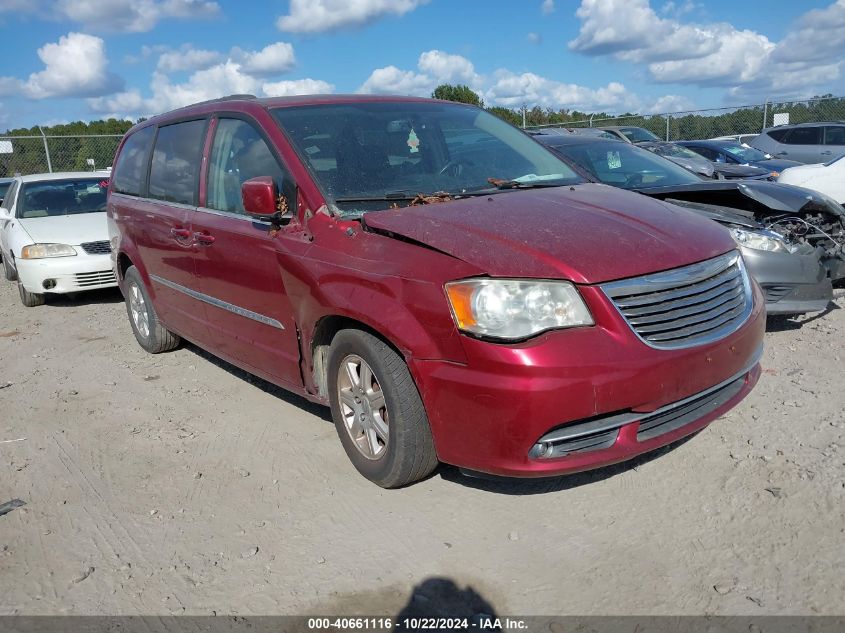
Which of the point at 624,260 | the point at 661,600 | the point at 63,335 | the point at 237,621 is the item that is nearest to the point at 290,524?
the point at 237,621

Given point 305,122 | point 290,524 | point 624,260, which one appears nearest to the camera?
point 624,260

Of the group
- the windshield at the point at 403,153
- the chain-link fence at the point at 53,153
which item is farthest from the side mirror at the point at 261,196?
the chain-link fence at the point at 53,153

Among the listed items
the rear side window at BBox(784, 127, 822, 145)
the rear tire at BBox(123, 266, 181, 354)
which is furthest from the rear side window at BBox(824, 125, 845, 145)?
the rear tire at BBox(123, 266, 181, 354)

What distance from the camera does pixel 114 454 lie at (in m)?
4.31

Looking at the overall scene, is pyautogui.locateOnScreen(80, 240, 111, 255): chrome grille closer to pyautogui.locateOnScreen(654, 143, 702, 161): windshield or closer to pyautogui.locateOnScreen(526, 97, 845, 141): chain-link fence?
pyautogui.locateOnScreen(654, 143, 702, 161): windshield

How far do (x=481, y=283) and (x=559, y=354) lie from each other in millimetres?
415

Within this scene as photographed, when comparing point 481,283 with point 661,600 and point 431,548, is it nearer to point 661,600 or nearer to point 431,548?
point 431,548

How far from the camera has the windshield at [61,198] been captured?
9.51 meters

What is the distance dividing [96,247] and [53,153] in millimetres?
14262

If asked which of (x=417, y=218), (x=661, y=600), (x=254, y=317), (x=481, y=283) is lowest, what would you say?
(x=661, y=600)

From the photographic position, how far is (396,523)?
3.31 m

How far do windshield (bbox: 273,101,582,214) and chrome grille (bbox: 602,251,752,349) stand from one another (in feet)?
3.94

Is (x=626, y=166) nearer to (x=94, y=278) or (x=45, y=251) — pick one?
(x=94, y=278)

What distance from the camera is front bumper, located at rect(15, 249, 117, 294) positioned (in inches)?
333
